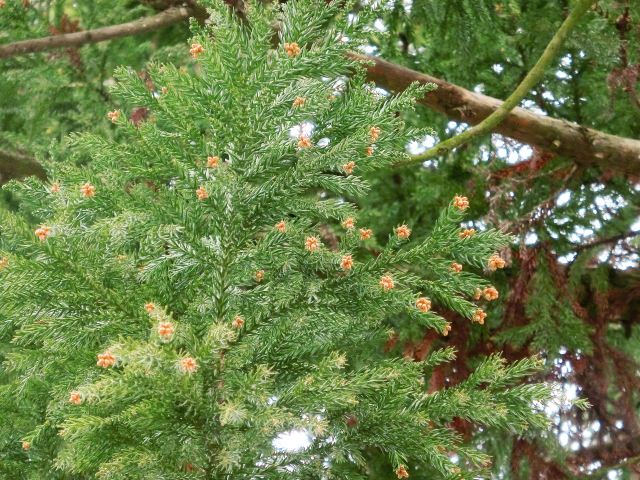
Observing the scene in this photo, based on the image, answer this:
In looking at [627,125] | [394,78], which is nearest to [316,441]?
[394,78]

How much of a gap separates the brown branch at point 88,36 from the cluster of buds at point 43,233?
184 centimetres

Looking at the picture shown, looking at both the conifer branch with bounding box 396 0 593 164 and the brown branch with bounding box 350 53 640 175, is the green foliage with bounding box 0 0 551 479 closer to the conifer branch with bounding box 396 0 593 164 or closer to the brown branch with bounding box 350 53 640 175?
the conifer branch with bounding box 396 0 593 164

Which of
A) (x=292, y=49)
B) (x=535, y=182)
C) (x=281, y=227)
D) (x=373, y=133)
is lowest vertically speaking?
(x=535, y=182)

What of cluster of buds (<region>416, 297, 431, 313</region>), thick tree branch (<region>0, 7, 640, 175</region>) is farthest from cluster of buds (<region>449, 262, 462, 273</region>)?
thick tree branch (<region>0, 7, 640, 175</region>)

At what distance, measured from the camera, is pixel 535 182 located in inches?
171

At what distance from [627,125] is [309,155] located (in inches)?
126

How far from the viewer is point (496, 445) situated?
13.9 ft

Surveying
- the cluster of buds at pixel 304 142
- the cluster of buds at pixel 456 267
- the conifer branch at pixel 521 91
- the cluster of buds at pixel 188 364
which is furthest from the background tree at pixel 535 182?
the cluster of buds at pixel 188 364

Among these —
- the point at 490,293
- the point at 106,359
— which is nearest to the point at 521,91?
the point at 490,293

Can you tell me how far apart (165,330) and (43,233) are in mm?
478

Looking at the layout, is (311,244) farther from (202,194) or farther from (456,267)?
(456,267)

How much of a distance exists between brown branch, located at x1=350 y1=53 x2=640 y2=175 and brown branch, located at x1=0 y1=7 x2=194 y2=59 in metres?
1.15

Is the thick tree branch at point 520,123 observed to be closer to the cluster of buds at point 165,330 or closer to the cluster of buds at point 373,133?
the cluster of buds at point 373,133

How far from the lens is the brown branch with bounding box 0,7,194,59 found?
3.31m
